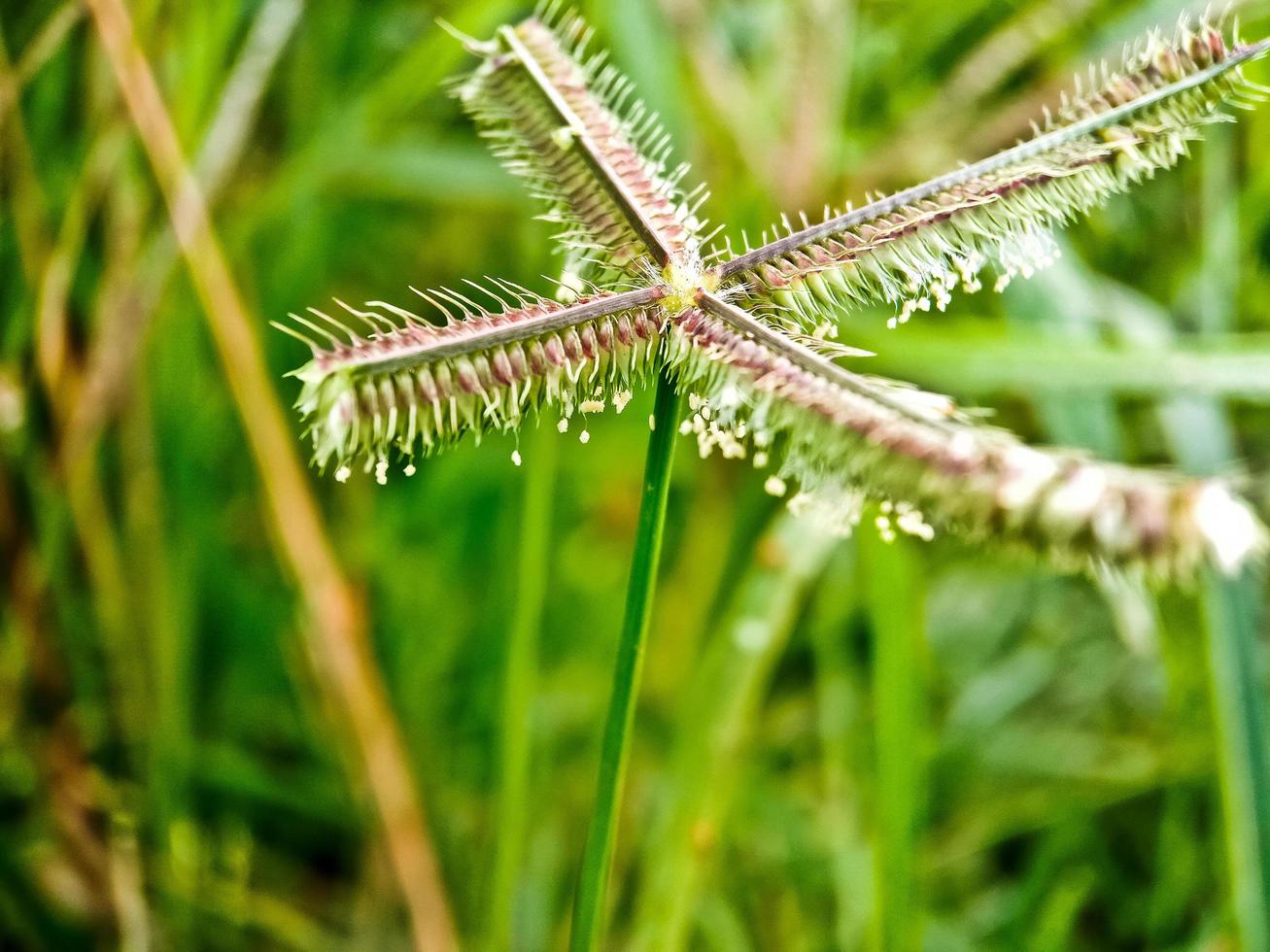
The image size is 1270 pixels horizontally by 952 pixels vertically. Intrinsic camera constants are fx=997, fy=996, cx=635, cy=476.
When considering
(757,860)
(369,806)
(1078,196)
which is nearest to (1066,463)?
(1078,196)

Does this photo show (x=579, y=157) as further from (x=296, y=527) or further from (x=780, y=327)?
(x=296, y=527)

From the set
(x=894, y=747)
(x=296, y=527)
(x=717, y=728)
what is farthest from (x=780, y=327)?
(x=296, y=527)

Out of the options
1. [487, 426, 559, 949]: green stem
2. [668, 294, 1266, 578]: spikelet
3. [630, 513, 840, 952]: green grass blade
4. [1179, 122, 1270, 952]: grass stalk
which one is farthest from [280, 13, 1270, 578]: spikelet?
[630, 513, 840, 952]: green grass blade

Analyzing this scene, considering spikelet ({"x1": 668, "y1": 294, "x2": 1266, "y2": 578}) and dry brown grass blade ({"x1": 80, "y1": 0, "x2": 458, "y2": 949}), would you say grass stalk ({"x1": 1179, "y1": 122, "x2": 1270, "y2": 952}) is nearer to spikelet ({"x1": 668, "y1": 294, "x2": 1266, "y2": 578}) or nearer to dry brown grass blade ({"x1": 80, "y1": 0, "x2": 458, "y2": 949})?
spikelet ({"x1": 668, "y1": 294, "x2": 1266, "y2": 578})

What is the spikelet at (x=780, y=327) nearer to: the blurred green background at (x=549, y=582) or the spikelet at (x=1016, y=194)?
the spikelet at (x=1016, y=194)

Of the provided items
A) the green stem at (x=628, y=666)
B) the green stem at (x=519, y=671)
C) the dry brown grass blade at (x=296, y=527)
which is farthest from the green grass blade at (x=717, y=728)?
the green stem at (x=628, y=666)

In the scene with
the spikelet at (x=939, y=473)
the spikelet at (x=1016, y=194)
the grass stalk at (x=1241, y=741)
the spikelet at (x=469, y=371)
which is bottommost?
the grass stalk at (x=1241, y=741)

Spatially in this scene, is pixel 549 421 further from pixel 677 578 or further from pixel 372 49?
pixel 372 49
